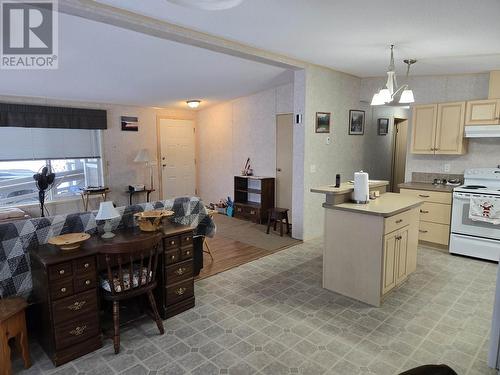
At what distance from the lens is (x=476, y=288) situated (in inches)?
129

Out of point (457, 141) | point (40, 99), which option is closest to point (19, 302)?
point (40, 99)

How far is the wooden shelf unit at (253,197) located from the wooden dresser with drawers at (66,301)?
3.86 m

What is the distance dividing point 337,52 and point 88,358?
3918mm

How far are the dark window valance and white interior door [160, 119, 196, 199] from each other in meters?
1.39

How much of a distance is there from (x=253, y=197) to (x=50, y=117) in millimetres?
3788

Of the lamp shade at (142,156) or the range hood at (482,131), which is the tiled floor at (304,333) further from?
the lamp shade at (142,156)

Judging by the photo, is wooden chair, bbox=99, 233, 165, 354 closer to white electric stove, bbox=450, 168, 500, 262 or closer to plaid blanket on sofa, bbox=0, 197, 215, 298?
plaid blanket on sofa, bbox=0, 197, 215, 298

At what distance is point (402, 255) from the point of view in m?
3.17

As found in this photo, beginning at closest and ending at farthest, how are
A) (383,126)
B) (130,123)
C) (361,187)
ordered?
(361,187), (130,123), (383,126)

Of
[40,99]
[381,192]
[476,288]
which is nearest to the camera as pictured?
[476,288]

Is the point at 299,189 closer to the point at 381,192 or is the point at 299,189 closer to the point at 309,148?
the point at 309,148

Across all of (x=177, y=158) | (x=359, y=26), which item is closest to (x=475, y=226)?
(x=359, y=26)

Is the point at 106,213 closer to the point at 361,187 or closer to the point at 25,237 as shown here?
the point at 25,237

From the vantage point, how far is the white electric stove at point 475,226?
12.7 feet
